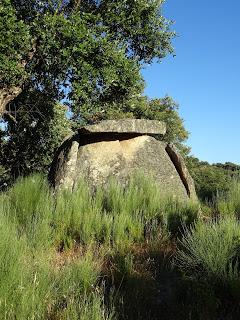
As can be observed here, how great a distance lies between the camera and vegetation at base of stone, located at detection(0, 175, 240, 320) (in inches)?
177

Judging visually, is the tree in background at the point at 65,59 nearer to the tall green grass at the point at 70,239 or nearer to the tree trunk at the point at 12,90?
the tree trunk at the point at 12,90

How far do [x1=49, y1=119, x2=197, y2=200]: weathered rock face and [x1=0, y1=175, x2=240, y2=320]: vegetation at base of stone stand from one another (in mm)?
3196

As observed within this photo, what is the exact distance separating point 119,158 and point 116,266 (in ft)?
21.4

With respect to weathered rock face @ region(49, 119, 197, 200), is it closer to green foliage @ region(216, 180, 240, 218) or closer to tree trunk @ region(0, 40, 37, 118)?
green foliage @ region(216, 180, 240, 218)

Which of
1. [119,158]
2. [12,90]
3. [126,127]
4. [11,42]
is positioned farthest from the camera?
[12,90]

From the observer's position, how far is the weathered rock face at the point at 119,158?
11.9 metres

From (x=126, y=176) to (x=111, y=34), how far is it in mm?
4145

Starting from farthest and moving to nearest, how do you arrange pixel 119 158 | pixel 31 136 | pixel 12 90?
pixel 31 136
pixel 12 90
pixel 119 158

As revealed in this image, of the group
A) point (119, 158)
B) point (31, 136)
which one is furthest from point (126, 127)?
point (31, 136)

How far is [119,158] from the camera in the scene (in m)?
12.4

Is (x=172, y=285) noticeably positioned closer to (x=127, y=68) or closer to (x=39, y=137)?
(x=127, y=68)

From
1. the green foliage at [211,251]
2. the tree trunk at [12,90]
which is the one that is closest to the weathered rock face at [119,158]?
the tree trunk at [12,90]

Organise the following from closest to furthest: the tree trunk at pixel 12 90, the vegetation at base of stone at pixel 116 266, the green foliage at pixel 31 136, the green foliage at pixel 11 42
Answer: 1. the vegetation at base of stone at pixel 116 266
2. the green foliage at pixel 11 42
3. the tree trunk at pixel 12 90
4. the green foliage at pixel 31 136

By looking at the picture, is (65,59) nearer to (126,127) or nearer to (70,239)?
(126,127)
